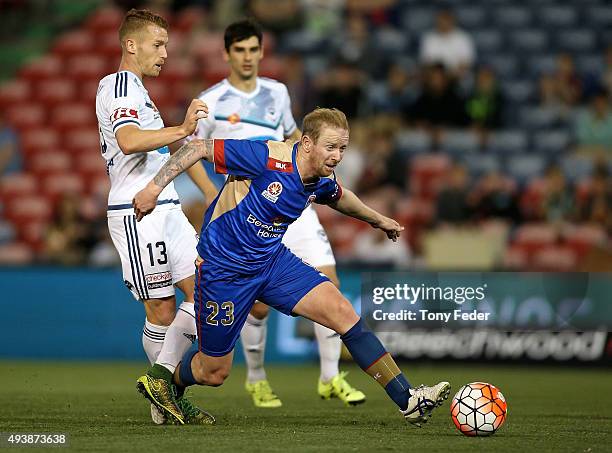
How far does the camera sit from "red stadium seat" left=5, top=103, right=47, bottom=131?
18078 mm

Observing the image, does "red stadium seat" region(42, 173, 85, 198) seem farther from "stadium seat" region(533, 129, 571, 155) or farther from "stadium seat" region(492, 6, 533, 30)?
"stadium seat" region(492, 6, 533, 30)

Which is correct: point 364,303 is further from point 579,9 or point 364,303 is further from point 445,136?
point 579,9

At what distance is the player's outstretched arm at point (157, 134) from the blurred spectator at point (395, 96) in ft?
32.4

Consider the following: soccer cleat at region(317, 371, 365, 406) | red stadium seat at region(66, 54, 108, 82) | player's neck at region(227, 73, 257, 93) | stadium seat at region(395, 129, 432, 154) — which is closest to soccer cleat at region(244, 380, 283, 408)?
soccer cleat at region(317, 371, 365, 406)

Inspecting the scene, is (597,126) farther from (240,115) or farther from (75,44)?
(240,115)

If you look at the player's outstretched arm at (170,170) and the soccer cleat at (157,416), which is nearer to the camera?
the player's outstretched arm at (170,170)

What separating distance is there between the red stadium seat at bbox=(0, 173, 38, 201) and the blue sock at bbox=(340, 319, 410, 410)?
11166mm

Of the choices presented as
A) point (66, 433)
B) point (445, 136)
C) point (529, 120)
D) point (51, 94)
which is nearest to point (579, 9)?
point (529, 120)

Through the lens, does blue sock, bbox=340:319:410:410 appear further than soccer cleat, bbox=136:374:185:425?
No

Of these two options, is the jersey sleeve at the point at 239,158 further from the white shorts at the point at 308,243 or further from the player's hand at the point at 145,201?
the white shorts at the point at 308,243

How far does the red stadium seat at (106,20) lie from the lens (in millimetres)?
18875

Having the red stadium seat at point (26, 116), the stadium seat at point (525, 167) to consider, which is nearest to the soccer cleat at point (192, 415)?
the stadium seat at point (525, 167)

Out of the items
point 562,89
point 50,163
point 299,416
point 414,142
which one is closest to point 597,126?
point 562,89

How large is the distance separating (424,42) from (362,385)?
774 centimetres
